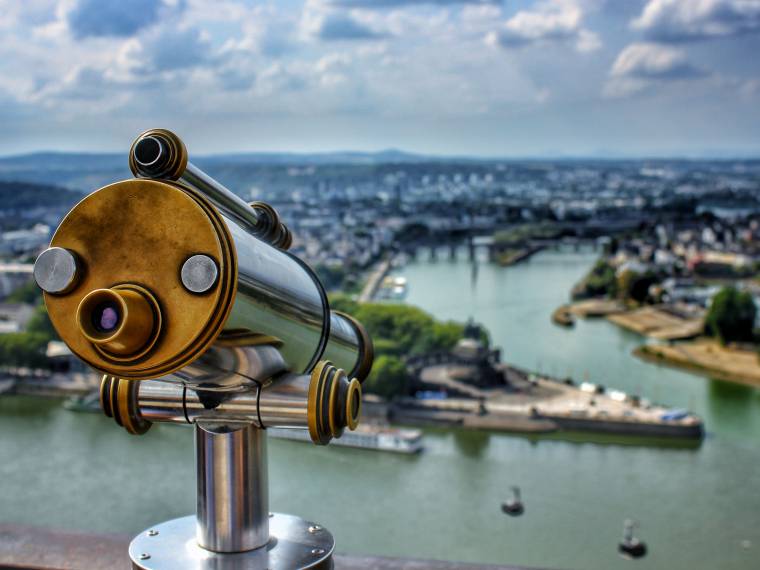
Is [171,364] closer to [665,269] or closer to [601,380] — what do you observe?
[601,380]

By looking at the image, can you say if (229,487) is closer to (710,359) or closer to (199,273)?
(199,273)

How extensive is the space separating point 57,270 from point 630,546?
13.5ft

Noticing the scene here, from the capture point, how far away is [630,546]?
414 centimetres

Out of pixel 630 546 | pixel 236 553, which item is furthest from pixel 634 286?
pixel 236 553

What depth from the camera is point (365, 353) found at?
0.54 meters

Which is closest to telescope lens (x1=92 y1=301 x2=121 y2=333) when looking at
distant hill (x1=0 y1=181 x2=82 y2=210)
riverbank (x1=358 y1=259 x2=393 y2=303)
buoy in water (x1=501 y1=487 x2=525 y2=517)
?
buoy in water (x1=501 y1=487 x2=525 y2=517)

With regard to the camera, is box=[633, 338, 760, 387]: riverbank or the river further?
box=[633, 338, 760, 387]: riverbank

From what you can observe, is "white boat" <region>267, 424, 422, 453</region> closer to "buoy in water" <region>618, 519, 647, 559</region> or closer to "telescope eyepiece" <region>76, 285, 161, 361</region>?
"buoy in water" <region>618, 519, 647, 559</region>

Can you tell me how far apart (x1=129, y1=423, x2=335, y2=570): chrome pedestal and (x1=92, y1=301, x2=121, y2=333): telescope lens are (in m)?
0.12

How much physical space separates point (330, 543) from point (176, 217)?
188 mm

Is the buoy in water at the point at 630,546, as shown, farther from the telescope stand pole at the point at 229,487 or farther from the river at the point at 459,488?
the telescope stand pole at the point at 229,487

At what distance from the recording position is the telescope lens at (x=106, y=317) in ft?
1.11

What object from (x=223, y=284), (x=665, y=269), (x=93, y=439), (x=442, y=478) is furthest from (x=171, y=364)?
(x=665, y=269)

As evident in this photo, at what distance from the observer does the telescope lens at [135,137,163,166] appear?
39cm
